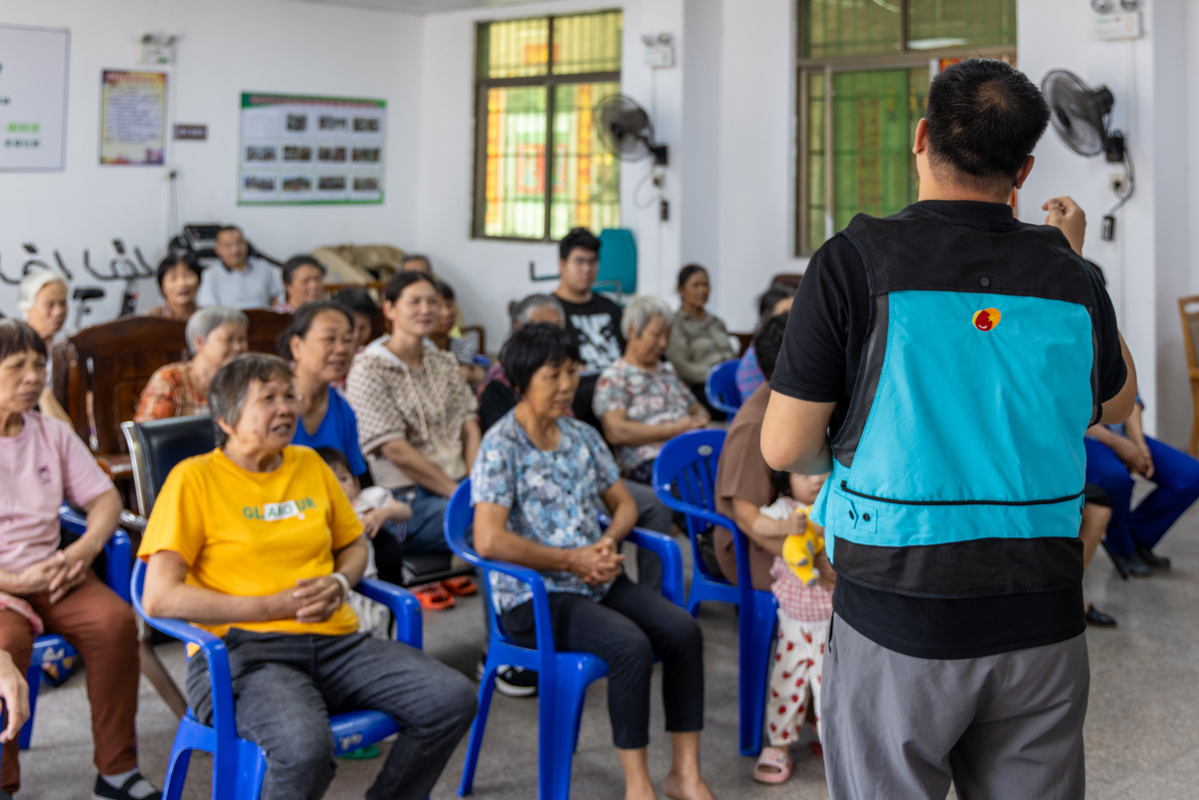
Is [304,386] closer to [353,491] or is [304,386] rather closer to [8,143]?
[353,491]

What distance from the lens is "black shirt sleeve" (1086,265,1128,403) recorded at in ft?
4.62

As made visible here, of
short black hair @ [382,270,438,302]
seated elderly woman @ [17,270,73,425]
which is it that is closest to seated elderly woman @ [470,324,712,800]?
short black hair @ [382,270,438,302]

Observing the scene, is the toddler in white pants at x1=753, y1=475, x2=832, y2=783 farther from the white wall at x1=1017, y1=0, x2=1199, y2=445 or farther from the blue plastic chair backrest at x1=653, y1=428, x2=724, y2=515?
the white wall at x1=1017, y1=0, x2=1199, y2=445

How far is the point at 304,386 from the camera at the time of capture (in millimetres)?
3178

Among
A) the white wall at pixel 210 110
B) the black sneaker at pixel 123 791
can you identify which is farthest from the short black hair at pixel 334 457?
the white wall at pixel 210 110

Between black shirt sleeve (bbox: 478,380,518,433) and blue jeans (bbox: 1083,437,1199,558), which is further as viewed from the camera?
blue jeans (bbox: 1083,437,1199,558)

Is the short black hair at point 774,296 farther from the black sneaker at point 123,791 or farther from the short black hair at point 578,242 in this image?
the black sneaker at point 123,791

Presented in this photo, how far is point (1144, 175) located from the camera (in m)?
5.88

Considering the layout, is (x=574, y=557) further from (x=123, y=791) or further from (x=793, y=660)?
(x=123, y=791)

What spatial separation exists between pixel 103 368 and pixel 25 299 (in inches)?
30.0

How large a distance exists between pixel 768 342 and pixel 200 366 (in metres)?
1.77

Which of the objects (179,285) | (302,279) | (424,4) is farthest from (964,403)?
(424,4)

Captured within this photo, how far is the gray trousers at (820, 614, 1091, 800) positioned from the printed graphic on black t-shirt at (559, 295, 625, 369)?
3891mm

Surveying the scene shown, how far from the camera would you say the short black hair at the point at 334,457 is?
2961 mm
